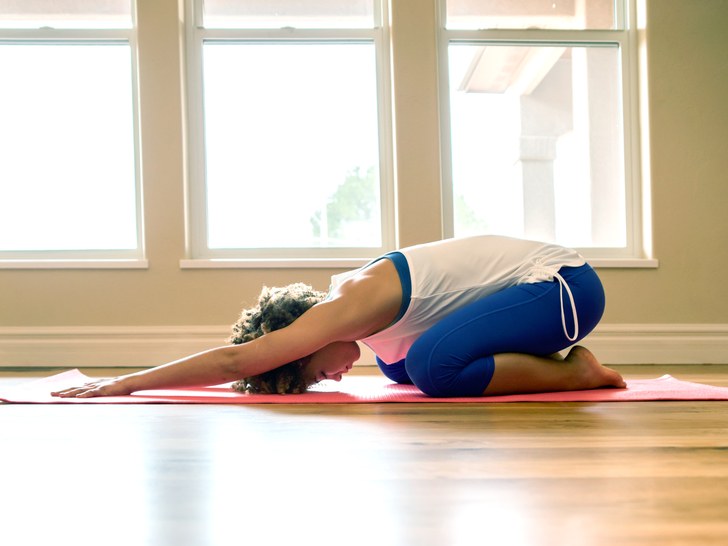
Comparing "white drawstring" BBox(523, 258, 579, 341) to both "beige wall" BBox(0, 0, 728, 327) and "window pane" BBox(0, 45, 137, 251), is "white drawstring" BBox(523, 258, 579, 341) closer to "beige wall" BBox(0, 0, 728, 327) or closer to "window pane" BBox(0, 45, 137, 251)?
"beige wall" BBox(0, 0, 728, 327)

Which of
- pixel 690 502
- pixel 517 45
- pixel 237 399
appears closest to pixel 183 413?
pixel 237 399

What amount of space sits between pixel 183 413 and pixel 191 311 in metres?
2.12

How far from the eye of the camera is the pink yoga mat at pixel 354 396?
2.37 metres

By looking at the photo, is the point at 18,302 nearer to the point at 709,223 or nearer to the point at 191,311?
the point at 191,311

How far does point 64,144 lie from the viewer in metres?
4.55

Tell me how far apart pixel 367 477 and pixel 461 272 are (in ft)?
3.82

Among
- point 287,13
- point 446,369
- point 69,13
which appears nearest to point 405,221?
point 287,13

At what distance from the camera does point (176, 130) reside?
4.26 meters

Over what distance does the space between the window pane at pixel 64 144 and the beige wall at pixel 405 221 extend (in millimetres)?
332

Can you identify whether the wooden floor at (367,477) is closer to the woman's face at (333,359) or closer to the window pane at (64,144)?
the woman's face at (333,359)

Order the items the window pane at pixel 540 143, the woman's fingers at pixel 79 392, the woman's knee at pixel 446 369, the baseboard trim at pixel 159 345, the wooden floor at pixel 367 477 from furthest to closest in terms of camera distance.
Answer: the window pane at pixel 540 143 → the baseboard trim at pixel 159 345 → the woman's fingers at pixel 79 392 → the woman's knee at pixel 446 369 → the wooden floor at pixel 367 477

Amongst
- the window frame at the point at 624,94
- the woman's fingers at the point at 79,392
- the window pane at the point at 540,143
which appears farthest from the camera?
the window pane at the point at 540,143

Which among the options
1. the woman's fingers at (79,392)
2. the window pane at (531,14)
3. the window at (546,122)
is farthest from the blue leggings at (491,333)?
the window pane at (531,14)

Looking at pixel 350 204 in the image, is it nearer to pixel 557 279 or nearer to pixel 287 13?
pixel 287 13
